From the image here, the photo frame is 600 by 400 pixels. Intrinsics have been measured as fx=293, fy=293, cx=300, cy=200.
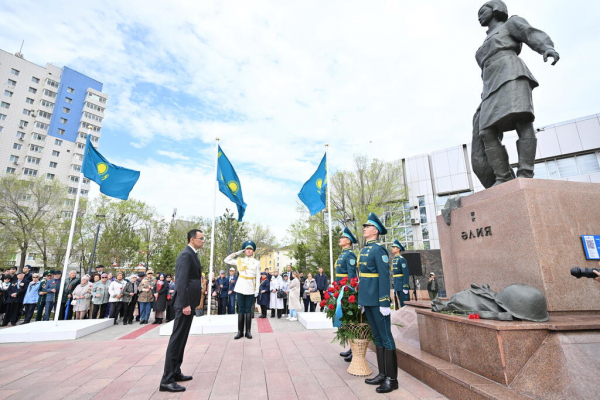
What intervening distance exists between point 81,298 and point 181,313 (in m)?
8.43

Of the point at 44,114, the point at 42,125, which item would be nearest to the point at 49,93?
the point at 44,114

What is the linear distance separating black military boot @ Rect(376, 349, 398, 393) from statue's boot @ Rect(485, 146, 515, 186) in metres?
3.06

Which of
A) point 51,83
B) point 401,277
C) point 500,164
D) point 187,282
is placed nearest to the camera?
point 187,282

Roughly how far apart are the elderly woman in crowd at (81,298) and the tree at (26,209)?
17690mm

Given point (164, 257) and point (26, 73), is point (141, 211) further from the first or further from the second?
point (26, 73)

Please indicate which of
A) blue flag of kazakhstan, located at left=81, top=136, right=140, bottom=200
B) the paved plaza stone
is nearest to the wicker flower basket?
the paved plaza stone

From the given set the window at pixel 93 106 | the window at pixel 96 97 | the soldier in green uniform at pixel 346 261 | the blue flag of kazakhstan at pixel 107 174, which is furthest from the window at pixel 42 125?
the soldier in green uniform at pixel 346 261

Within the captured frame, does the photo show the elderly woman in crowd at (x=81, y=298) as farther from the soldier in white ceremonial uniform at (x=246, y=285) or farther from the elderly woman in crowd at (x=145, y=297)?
the soldier in white ceremonial uniform at (x=246, y=285)

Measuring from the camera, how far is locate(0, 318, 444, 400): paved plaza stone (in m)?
3.46

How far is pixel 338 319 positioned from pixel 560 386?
2461mm

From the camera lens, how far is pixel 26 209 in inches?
916

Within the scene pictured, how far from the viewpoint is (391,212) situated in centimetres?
2650

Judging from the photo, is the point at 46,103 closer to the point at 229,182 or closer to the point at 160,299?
the point at 160,299

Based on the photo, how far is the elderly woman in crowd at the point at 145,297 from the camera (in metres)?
10.2
